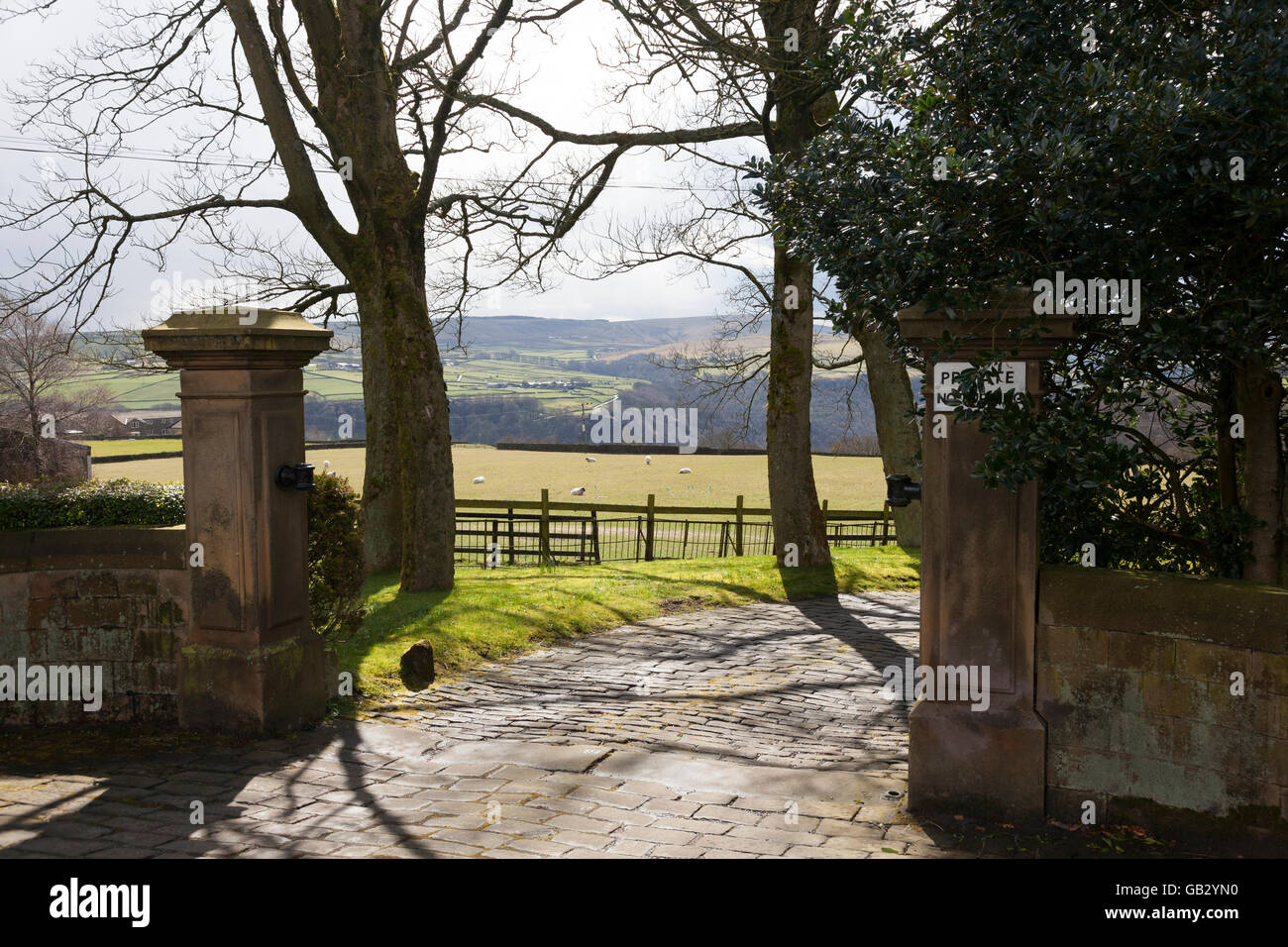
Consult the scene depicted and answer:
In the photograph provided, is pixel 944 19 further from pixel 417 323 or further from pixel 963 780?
pixel 417 323

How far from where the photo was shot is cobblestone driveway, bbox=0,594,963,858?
476cm

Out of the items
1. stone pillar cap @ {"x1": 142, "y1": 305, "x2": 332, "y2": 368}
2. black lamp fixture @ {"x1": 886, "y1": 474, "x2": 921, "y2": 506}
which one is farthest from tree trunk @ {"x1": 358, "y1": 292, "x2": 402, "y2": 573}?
black lamp fixture @ {"x1": 886, "y1": 474, "x2": 921, "y2": 506}

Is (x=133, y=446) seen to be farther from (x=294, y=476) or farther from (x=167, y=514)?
(x=294, y=476)

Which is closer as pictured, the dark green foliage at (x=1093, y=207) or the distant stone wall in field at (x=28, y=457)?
the dark green foliage at (x=1093, y=207)

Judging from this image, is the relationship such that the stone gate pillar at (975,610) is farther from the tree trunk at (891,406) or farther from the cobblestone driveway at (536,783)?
the tree trunk at (891,406)

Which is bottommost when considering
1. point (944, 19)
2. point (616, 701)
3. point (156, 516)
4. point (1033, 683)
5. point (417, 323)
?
point (616, 701)

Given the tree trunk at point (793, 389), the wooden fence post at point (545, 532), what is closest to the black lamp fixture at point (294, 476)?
the tree trunk at point (793, 389)

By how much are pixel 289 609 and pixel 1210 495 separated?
5.81 metres

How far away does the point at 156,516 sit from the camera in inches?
268

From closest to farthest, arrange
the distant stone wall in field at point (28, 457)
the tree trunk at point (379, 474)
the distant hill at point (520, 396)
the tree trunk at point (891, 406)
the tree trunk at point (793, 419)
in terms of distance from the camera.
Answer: the tree trunk at point (793, 419), the tree trunk at point (379, 474), the tree trunk at point (891, 406), the distant stone wall in field at point (28, 457), the distant hill at point (520, 396)

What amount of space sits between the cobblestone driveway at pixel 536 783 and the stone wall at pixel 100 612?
2.58 feet

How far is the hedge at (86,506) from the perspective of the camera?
21.8ft
